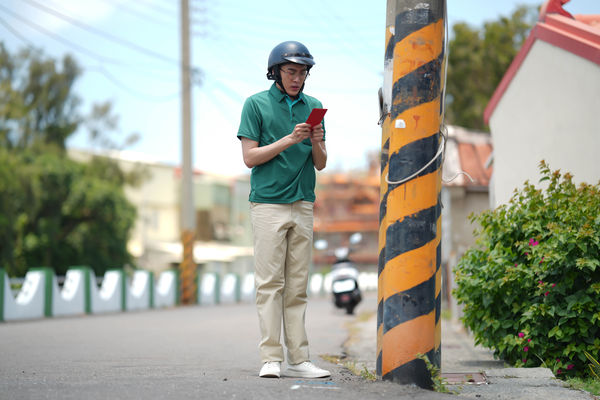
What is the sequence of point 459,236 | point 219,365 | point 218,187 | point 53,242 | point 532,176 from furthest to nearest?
1. point 218,187
2. point 53,242
3. point 459,236
4. point 532,176
5. point 219,365

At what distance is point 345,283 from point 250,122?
36.6 ft

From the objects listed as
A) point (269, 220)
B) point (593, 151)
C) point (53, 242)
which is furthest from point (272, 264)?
point (53, 242)

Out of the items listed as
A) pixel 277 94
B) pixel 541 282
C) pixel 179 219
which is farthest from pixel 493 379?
pixel 179 219

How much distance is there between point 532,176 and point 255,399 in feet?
19.1

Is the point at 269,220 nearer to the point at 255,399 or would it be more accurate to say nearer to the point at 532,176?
the point at 255,399

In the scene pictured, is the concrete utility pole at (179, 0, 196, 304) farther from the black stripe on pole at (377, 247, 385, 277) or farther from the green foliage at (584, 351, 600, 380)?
the black stripe on pole at (377, 247, 385, 277)

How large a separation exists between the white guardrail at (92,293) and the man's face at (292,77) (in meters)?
8.72

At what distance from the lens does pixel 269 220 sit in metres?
4.45

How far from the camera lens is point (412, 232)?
396 centimetres

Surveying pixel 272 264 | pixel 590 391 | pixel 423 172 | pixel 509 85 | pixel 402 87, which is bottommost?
pixel 590 391

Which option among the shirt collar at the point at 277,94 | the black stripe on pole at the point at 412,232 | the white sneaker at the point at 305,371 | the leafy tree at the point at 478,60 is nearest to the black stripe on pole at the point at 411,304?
the black stripe on pole at the point at 412,232

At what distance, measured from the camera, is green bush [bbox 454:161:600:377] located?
509 centimetres

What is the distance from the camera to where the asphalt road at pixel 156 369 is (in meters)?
3.65

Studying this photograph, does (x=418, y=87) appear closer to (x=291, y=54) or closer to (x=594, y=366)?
(x=291, y=54)
